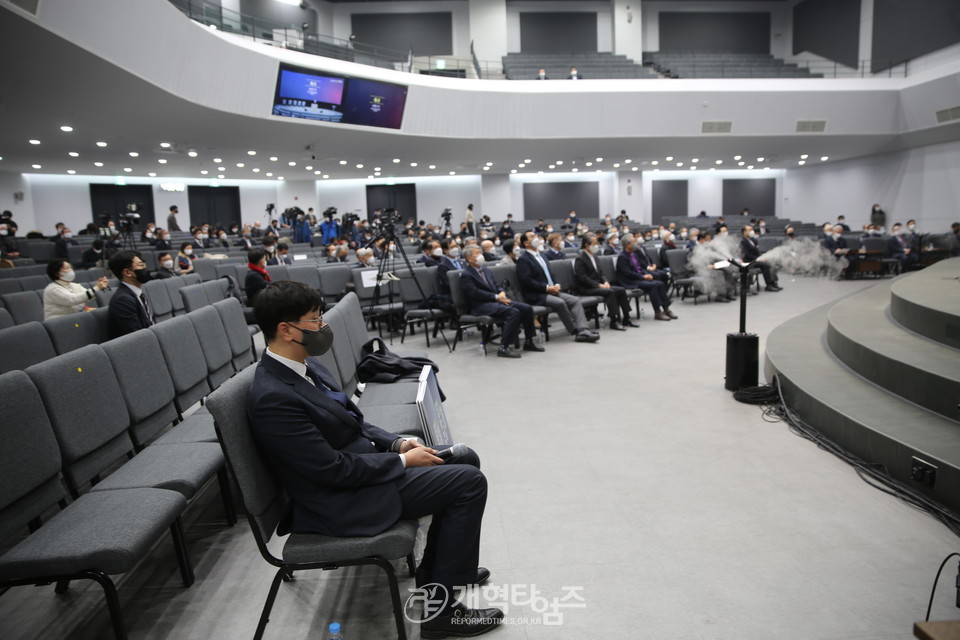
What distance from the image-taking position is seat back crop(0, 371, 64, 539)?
6.47 ft

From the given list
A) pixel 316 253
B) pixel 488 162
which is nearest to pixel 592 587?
pixel 316 253

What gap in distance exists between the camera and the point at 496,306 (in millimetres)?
6688

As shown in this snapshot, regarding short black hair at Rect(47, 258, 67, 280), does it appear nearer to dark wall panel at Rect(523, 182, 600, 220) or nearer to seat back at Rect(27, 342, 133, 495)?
seat back at Rect(27, 342, 133, 495)

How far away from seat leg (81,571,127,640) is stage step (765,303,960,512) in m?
3.47

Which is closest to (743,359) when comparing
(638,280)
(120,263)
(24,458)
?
(638,280)

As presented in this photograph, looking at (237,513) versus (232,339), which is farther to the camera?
(232,339)

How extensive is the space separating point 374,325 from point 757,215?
2488 cm

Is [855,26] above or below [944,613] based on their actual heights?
above

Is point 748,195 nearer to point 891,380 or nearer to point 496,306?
point 496,306

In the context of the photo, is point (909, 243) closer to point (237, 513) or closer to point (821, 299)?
point (821, 299)

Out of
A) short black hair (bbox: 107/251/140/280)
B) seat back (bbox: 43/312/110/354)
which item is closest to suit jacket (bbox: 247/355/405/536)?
seat back (bbox: 43/312/110/354)

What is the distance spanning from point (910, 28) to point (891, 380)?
1979cm

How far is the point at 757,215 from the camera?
27828 mm

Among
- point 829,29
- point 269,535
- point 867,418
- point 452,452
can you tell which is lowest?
point 867,418
